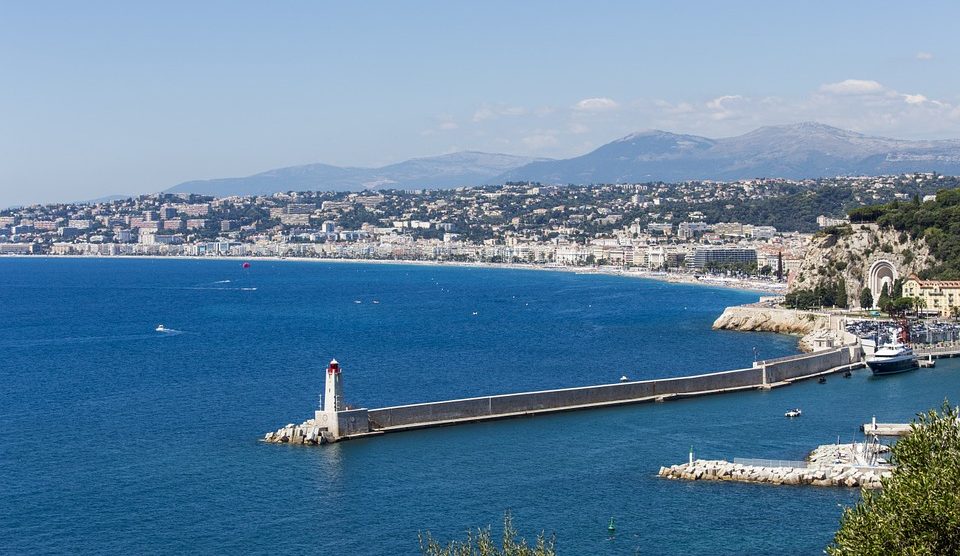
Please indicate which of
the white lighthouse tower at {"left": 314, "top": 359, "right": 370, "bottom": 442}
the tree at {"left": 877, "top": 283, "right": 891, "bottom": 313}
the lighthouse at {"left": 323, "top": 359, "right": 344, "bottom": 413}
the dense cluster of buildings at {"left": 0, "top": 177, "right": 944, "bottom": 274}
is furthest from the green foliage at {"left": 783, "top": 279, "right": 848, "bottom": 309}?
the dense cluster of buildings at {"left": 0, "top": 177, "right": 944, "bottom": 274}

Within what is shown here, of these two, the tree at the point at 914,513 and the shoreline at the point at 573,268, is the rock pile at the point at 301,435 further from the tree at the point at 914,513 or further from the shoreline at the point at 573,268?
the shoreline at the point at 573,268

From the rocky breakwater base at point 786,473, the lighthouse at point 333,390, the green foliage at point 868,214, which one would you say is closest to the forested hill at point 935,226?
the green foliage at point 868,214

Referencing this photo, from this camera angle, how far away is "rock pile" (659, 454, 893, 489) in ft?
76.6

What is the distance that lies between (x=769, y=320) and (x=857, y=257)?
7.25 meters

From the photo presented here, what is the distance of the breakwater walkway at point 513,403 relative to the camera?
27625 millimetres

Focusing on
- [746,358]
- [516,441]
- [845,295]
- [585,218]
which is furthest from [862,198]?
[516,441]

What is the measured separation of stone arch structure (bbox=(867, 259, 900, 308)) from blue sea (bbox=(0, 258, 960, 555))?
801 cm

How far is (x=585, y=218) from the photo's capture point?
598 ft

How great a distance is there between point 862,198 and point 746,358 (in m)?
114

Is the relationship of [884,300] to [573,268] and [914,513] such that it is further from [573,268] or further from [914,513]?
[573,268]

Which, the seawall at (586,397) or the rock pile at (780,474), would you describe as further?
the seawall at (586,397)

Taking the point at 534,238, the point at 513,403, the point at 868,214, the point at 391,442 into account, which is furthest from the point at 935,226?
the point at 534,238

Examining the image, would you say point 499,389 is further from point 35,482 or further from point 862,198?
point 862,198

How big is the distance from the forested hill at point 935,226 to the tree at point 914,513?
4457 cm
